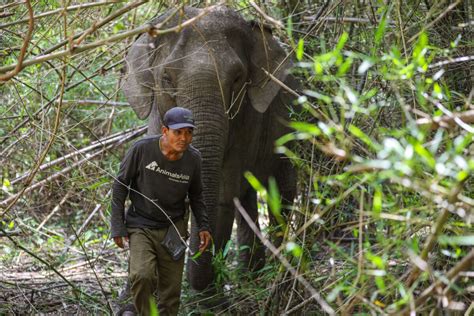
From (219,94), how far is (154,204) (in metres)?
1.22

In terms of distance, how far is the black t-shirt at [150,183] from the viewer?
616 centimetres

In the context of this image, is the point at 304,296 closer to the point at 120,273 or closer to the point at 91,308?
the point at 91,308

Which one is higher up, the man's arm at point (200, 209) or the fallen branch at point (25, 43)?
the fallen branch at point (25, 43)

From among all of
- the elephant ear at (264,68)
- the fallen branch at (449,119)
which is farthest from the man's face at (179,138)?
the fallen branch at (449,119)

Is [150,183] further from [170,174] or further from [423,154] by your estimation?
[423,154]

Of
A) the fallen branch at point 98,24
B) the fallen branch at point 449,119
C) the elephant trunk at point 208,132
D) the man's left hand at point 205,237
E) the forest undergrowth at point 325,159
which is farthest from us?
the elephant trunk at point 208,132

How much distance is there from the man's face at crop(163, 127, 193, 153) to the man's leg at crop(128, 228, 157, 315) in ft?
2.09

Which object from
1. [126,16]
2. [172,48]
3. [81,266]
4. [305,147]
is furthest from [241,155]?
[126,16]

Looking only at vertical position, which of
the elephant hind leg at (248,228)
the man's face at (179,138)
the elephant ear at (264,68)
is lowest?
the elephant hind leg at (248,228)

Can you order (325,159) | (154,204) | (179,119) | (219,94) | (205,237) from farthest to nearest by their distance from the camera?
(219,94) < (325,159) < (205,237) < (154,204) < (179,119)

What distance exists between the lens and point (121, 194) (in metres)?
6.16

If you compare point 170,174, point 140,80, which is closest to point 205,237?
point 170,174

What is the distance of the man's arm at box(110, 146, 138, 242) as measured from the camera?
20.1 ft

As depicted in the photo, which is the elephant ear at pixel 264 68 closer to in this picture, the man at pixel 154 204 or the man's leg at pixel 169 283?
the man at pixel 154 204
